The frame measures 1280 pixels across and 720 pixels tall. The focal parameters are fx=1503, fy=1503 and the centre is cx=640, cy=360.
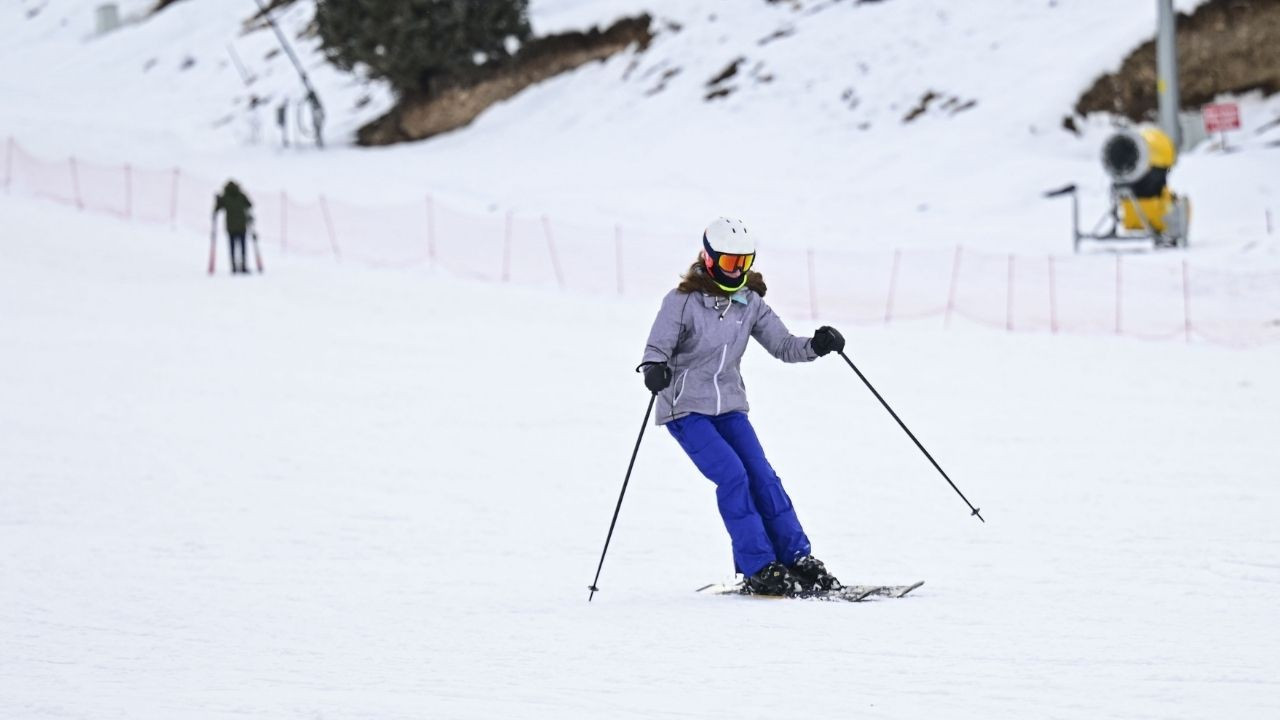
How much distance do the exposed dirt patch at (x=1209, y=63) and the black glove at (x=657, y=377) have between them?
2660 cm

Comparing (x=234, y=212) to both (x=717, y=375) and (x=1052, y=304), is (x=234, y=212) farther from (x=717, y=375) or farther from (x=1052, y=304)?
(x=717, y=375)

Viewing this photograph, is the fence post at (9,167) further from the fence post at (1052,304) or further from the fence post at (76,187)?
the fence post at (1052,304)

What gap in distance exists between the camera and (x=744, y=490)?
6605 millimetres

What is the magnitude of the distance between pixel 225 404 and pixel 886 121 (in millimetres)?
23751

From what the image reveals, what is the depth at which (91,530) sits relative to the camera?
8.80 meters

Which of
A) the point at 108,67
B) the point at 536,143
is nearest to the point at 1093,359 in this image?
→ the point at 536,143

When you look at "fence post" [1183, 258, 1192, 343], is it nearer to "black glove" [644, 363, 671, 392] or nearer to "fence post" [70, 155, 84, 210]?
"black glove" [644, 363, 671, 392]

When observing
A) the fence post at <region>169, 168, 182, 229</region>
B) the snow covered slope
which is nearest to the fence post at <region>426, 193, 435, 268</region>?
the snow covered slope

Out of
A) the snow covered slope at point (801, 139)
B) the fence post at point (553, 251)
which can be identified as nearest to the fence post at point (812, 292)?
the fence post at point (553, 251)

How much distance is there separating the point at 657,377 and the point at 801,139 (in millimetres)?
29673

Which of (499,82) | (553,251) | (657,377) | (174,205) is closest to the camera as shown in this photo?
(657,377)

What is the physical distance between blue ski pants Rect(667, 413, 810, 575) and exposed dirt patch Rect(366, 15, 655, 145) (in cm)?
3886

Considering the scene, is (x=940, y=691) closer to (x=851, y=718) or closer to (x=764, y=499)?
(x=851, y=718)

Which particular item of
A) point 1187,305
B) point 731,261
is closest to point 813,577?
point 731,261
